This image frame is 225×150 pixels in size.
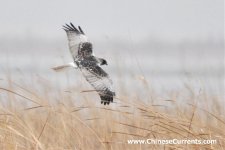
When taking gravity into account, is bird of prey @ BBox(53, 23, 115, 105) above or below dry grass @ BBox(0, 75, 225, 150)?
above

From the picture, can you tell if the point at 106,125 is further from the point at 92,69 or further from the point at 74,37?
Answer: the point at 92,69

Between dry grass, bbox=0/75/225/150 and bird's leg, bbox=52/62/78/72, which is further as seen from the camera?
dry grass, bbox=0/75/225/150

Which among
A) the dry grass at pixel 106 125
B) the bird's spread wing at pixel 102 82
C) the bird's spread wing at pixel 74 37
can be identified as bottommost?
the dry grass at pixel 106 125

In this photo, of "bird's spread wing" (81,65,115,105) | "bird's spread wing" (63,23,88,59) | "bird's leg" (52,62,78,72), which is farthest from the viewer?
"bird's spread wing" (63,23,88,59)

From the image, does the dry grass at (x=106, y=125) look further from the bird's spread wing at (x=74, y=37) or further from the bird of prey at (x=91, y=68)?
the bird's spread wing at (x=74, y=37)

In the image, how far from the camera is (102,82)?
9.10 ft

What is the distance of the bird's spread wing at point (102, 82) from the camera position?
9.07ft

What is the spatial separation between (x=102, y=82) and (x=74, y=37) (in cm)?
29

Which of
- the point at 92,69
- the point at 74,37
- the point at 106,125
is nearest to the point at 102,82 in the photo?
the point at 92,69

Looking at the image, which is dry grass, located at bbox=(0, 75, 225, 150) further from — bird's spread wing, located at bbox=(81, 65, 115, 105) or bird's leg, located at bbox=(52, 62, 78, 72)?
bird's leg, located at bbox=(52, 62, 78, 72)

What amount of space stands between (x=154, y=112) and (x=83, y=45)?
342 millimetres

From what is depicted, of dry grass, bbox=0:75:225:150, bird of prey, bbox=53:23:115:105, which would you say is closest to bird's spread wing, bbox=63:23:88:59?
bird of prey, bbox=53:23:115:105

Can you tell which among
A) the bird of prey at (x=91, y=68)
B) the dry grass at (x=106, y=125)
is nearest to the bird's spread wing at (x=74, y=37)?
the bird of prey at (x=91, y=68)

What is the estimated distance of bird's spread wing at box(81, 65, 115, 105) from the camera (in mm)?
2764
